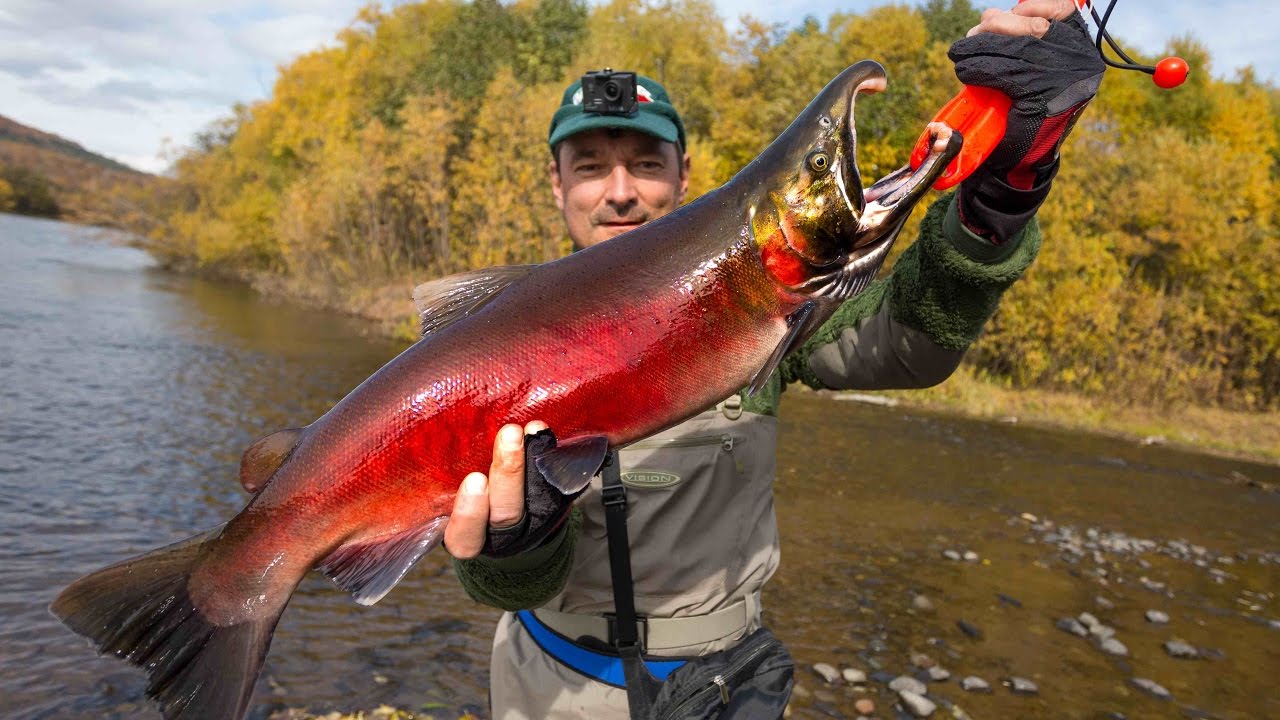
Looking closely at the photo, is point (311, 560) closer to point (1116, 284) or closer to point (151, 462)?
point (151, 462)

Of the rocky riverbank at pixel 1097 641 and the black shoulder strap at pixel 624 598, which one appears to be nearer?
the black shoulder strap at pixel 624 598

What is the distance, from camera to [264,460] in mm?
2146

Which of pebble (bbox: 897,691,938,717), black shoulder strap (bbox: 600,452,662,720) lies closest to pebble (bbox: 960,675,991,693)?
pebble (bbox: 897,691,938,717)

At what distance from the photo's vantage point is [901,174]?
1977 millimetres

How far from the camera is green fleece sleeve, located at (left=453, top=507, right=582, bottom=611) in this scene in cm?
222

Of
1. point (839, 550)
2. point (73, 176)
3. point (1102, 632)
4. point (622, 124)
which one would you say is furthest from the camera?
point (73, 176)

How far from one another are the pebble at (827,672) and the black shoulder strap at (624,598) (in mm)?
4466

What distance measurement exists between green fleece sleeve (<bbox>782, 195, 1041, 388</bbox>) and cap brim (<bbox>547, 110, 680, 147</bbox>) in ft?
3.26

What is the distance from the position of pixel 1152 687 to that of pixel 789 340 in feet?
22.0

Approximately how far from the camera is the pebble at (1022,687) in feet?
20.7

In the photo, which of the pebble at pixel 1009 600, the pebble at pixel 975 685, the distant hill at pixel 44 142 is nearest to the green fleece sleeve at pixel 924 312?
the pebble at pixel 975 685

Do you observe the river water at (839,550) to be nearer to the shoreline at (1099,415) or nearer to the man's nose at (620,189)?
the shoreline at (1099,415)

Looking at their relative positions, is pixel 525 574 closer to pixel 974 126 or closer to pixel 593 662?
pixel 593 662

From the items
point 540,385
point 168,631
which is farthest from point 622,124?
point 168,631
